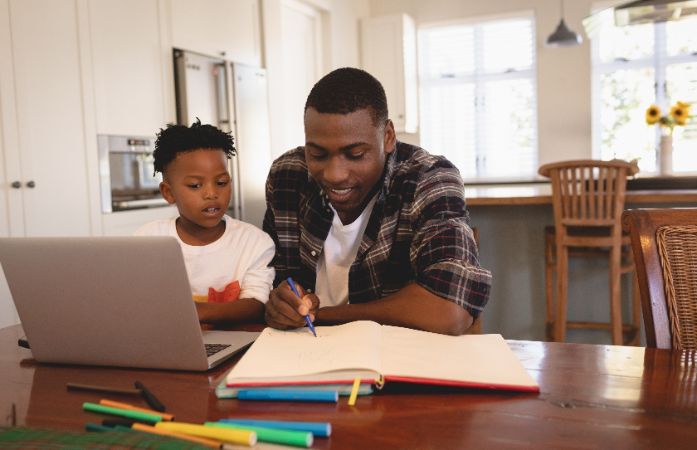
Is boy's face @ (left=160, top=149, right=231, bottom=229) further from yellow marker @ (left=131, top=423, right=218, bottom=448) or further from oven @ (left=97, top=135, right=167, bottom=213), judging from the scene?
oven @ (left=97, top=135, right=167, bottom=213)

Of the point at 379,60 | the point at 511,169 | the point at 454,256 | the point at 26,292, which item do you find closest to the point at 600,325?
the point at 454,256

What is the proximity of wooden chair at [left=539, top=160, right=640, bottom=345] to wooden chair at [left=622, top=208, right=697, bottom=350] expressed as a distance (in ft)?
6.28

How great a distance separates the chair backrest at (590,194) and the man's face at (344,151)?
1.87 m

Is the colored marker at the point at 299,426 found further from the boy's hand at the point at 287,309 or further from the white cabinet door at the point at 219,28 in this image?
the white cabinet door at the point at 219,28

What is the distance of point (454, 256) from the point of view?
1.26 metres

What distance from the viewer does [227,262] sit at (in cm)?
147

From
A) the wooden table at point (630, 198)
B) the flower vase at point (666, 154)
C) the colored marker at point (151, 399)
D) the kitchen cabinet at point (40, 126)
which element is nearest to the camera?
the colored marker at point (151, 399)

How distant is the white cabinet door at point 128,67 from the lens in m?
3.26

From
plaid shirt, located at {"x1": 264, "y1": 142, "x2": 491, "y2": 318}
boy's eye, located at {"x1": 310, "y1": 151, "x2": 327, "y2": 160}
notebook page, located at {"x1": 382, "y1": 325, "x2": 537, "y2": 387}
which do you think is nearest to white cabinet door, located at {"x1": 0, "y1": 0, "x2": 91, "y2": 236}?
plaid shirt, located at {"x1": 264, "y1": 142, "x2": 491, "y2": 318}

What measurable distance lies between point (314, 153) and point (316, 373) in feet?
2.11

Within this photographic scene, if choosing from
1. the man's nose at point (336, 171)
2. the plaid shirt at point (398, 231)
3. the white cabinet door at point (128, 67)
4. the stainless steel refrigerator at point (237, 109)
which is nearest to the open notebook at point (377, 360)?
the plaid shirt at point (398, 231)

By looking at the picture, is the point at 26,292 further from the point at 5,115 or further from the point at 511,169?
the point at 511,169

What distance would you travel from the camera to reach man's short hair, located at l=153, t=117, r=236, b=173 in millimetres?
1499

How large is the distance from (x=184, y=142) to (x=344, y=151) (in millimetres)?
394
